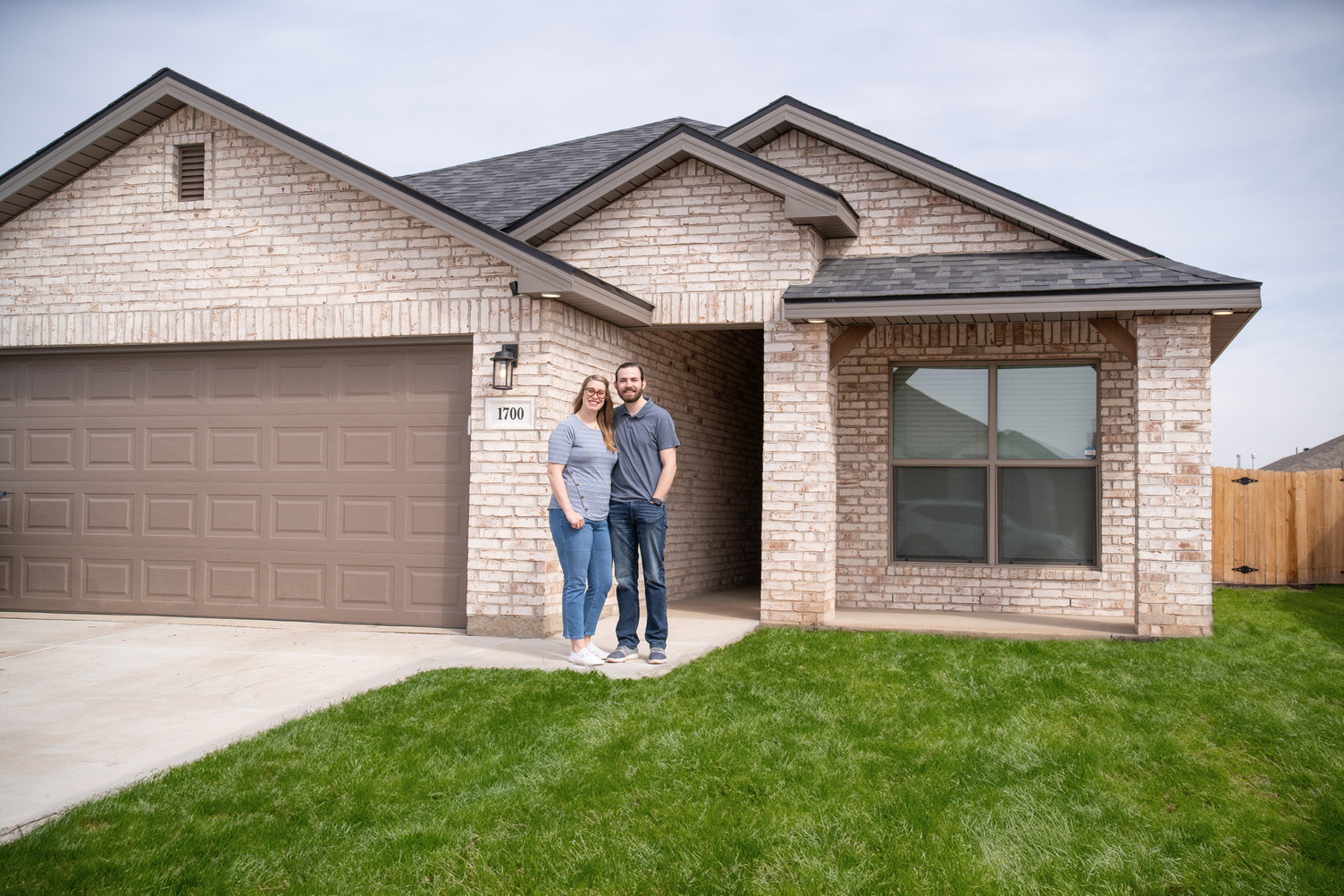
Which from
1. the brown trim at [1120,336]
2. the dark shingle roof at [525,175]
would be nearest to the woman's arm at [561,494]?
the dark shingle roof at [525,175]

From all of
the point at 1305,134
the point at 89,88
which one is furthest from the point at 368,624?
the point at 1305,134

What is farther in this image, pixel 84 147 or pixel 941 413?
pixel 941 413

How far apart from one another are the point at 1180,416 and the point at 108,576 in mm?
9522

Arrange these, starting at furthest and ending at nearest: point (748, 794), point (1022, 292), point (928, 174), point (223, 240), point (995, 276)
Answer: point (928, 174)
point (223, 240)
point (995, 276)
point (1022, 292)
point (748, 794)

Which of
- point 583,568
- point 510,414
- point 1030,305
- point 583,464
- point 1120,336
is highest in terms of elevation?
point 1030,305

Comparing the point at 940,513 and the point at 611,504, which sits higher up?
the point at 611,504

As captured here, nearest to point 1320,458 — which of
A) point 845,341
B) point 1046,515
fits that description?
point 1046,515

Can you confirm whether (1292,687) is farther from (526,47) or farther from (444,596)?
(526,47)

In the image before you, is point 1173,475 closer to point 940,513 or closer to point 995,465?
point 995,465

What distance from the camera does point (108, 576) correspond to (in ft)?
30.3

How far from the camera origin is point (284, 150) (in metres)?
8.66

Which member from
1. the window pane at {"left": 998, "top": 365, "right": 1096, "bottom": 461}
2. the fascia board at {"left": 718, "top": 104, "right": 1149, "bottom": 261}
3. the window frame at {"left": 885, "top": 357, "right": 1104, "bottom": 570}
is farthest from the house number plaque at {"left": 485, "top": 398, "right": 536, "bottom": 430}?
the window pane at {"left": 998, "top": 365, "right": 1096, "bottom": 461}

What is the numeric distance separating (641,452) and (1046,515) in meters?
5.06

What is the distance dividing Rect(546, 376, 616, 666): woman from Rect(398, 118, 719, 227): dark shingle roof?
4.18 m
